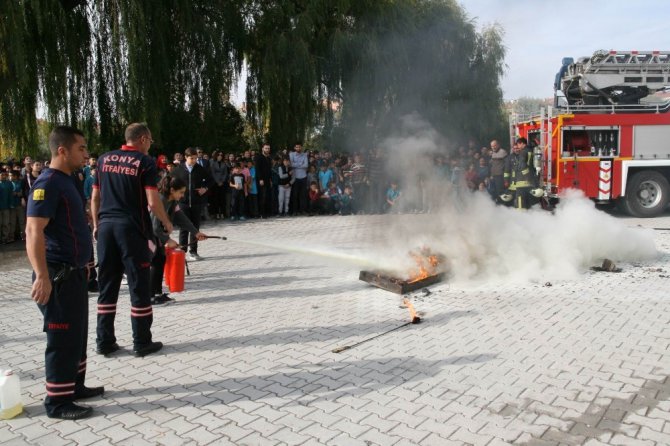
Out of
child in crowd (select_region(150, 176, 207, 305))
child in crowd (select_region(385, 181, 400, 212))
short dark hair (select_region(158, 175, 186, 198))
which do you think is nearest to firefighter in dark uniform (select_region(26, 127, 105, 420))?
child in crowd (select_region(150, 176, 207, 305))

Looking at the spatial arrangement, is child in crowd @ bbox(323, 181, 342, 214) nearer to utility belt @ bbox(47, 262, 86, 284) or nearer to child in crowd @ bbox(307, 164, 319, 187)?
child in crowd @ bbox(307, 164, 319, 187)

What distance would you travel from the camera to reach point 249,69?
15641mm

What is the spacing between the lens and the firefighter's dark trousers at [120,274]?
4.34 meters

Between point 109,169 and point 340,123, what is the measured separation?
41.4ft

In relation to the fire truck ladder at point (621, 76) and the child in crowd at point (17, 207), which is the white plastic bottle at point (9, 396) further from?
the fire truck ladder at point (621, 76)

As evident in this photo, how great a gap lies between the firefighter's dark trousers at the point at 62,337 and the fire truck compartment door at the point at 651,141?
13.0 m

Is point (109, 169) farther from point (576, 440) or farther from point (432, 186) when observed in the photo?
point (432, 186)

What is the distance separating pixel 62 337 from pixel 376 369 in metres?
2.17

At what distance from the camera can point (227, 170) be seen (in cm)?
1359

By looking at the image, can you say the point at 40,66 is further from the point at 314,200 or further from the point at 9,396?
the point at 9,396

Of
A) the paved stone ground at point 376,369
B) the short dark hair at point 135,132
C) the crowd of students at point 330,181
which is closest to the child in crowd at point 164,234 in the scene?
the paved stone ground at point 376,369

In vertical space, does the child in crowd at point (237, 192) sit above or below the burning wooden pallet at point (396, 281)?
above

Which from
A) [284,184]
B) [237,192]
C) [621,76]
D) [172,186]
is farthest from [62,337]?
[621,76]

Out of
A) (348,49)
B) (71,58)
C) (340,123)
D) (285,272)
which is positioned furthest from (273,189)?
(285,272)
